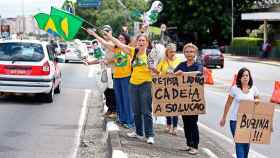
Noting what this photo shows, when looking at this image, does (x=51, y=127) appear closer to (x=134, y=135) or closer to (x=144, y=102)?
(x=134, y=135)

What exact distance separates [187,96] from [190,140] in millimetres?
680

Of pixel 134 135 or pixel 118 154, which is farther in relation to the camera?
pixel 134 135

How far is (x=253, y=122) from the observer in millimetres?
8516

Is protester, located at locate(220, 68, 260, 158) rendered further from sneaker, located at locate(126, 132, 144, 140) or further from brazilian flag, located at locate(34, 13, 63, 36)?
brazilian flag, located at locate(34, 13, 63, 36)

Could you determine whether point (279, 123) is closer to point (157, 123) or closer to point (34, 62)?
point (157, 123)

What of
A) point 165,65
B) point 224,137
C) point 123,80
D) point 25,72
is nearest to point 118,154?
point 165,65

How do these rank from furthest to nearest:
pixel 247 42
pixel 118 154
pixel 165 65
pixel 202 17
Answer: pixel 202 17 < pixel 247 42 < pixel 165 65 < pixel 118 154

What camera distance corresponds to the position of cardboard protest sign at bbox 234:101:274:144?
27.6 feet

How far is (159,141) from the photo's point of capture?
1069 cm

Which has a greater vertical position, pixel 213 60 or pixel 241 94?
pixel 241 94

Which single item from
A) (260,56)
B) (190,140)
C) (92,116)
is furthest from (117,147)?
(260,56)

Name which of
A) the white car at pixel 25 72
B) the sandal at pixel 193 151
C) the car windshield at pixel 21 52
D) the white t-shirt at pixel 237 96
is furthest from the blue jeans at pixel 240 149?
the car windshield at pixel 21 52

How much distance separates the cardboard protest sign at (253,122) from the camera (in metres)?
8.42

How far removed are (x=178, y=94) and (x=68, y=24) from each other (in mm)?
3607
